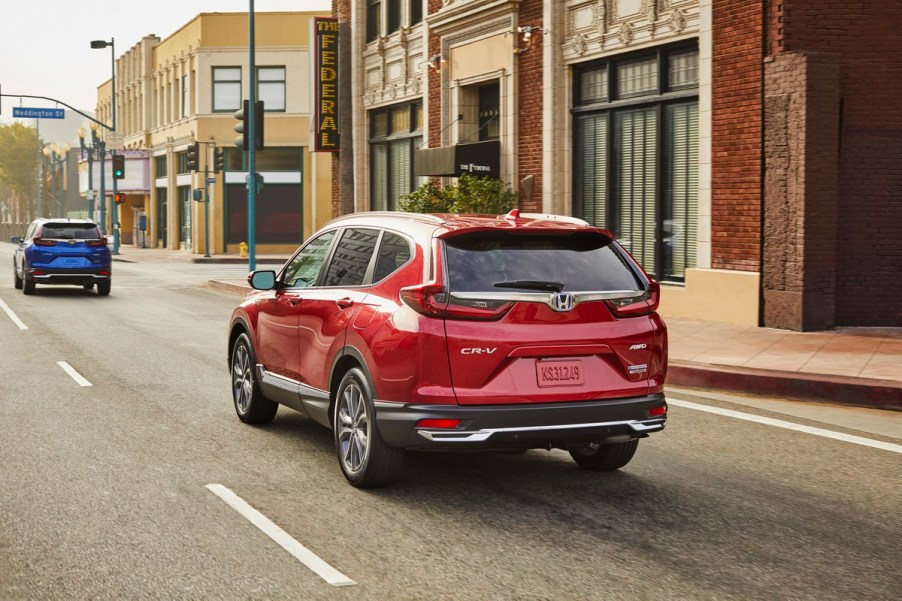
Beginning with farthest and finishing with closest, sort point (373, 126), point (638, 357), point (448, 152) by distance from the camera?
point (373, 126) < point (448, 152) < point (638, 357)

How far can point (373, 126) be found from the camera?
102 feet

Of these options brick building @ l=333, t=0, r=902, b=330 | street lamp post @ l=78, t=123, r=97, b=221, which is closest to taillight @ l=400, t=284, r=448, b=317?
brick building @ l=333, t=0, r=902, b=330

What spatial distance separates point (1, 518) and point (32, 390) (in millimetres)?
5199

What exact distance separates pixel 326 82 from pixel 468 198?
36.7 feet

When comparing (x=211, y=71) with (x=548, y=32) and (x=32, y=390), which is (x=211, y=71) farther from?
(x=32, y=390)

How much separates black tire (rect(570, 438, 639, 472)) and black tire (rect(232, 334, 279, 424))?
8.76 feet

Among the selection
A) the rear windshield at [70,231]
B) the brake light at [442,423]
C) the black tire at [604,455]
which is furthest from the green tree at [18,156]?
the brake light at [442,423]

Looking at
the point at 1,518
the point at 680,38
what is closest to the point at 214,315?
the point at 680,38

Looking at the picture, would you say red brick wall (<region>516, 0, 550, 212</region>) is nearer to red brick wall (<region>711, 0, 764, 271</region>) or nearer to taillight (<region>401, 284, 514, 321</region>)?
red brick wall (<region>711, 0, 764, 271</region>)

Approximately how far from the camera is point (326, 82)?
1234 inches

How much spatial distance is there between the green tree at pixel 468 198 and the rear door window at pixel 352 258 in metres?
13.5

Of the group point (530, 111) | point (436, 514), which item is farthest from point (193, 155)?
point (436, 514)

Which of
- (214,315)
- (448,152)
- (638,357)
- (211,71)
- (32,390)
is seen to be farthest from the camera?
(211,71)

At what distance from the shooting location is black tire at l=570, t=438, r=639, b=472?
7598 mm
